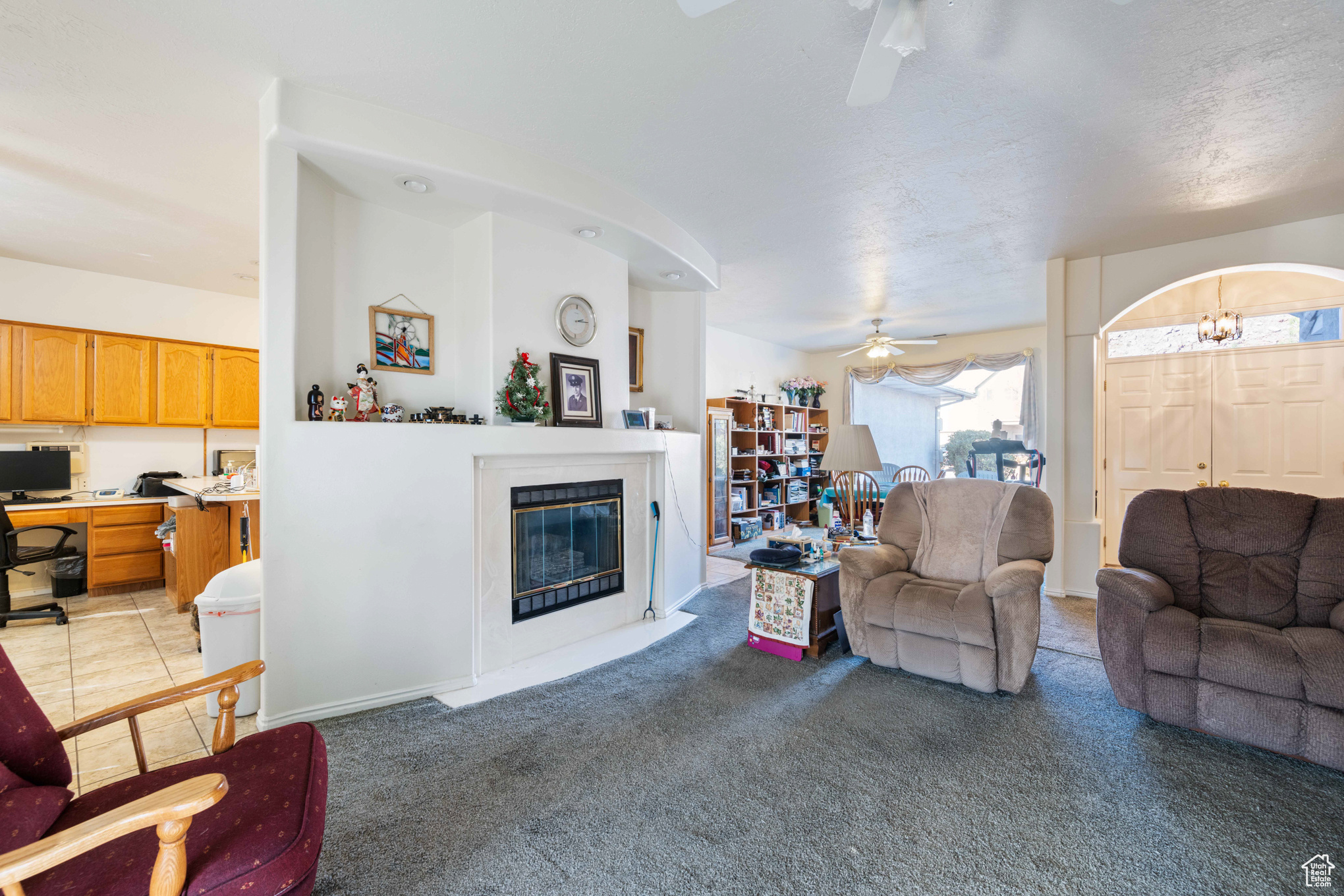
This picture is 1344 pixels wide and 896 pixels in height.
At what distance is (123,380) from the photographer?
460 centimetres

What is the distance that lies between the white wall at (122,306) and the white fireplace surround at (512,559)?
4.06m

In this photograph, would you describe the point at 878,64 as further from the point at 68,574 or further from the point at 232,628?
the point at 68,574

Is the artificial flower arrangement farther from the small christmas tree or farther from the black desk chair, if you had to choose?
the black desk chair

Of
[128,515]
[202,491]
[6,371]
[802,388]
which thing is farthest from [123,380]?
[802,388]

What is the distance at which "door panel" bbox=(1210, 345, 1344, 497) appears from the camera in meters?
4.06

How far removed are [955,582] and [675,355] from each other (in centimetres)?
260

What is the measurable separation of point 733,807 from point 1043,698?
177 centimetres

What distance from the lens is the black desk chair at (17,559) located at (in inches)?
138

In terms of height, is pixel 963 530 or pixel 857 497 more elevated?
pixel 963 530

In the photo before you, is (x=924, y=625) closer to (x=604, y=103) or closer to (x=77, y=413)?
(x=604, y=103)

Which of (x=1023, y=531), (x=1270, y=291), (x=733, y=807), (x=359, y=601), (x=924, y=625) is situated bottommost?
(x=733, y=807)

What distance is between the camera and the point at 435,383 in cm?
310

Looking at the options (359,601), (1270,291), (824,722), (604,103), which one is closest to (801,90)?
(604,103)

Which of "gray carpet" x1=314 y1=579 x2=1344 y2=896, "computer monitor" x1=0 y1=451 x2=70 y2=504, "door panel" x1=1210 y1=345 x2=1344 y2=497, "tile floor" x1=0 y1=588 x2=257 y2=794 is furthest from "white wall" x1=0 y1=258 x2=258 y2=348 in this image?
"door panel" x1=1210 y1=345 x2=1344 y2=497
